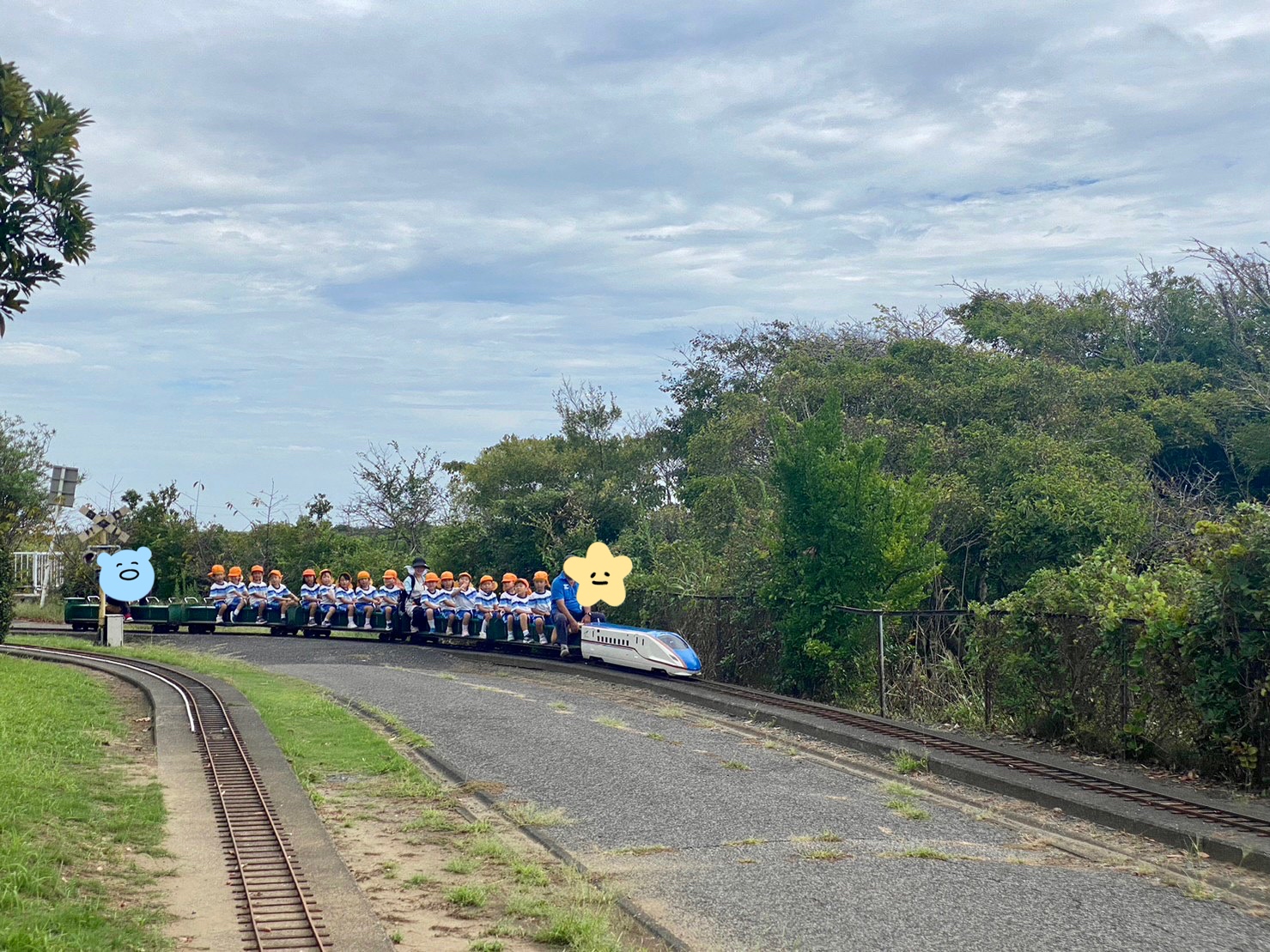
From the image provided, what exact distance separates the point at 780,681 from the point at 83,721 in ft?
32.1

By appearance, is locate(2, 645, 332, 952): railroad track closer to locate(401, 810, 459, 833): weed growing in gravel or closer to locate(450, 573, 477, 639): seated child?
locate(401, 810, 459, 833): weed growing in gravel

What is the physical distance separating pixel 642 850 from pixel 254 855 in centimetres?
269

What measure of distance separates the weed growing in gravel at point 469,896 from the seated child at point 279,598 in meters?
27.3

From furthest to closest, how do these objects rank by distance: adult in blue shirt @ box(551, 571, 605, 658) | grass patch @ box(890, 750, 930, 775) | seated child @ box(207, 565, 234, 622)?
seated child @ box(207, 565, 234, 622), adult in blue shirt @ box(551, 571, 605, 658), grass patch @ box(890, 750, 930, 775)

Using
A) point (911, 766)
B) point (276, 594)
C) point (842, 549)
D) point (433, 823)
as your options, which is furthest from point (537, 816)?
point (276, 594)

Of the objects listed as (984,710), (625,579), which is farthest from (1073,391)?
(984,710)

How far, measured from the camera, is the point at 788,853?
8.78 metres

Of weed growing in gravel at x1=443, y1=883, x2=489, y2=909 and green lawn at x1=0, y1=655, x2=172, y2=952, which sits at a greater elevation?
green lawn at x1=0, y1=655, x2=172, y2=952

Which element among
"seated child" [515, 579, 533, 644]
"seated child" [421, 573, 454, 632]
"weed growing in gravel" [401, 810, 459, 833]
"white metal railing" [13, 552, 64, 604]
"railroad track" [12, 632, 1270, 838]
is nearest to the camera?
"railroad track" [12, 632, 1270, 838]

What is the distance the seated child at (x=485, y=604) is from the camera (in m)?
27.8

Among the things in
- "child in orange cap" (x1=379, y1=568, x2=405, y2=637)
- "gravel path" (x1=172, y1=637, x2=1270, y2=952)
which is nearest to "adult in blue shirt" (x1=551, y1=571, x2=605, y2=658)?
"child in orange cap" (x1=379, y1=568, x2=405, y2=637)

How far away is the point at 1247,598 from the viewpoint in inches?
402

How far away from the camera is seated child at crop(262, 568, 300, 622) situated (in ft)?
111

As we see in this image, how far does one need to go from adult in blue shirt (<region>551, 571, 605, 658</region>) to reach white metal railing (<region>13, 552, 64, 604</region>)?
2310 cm
